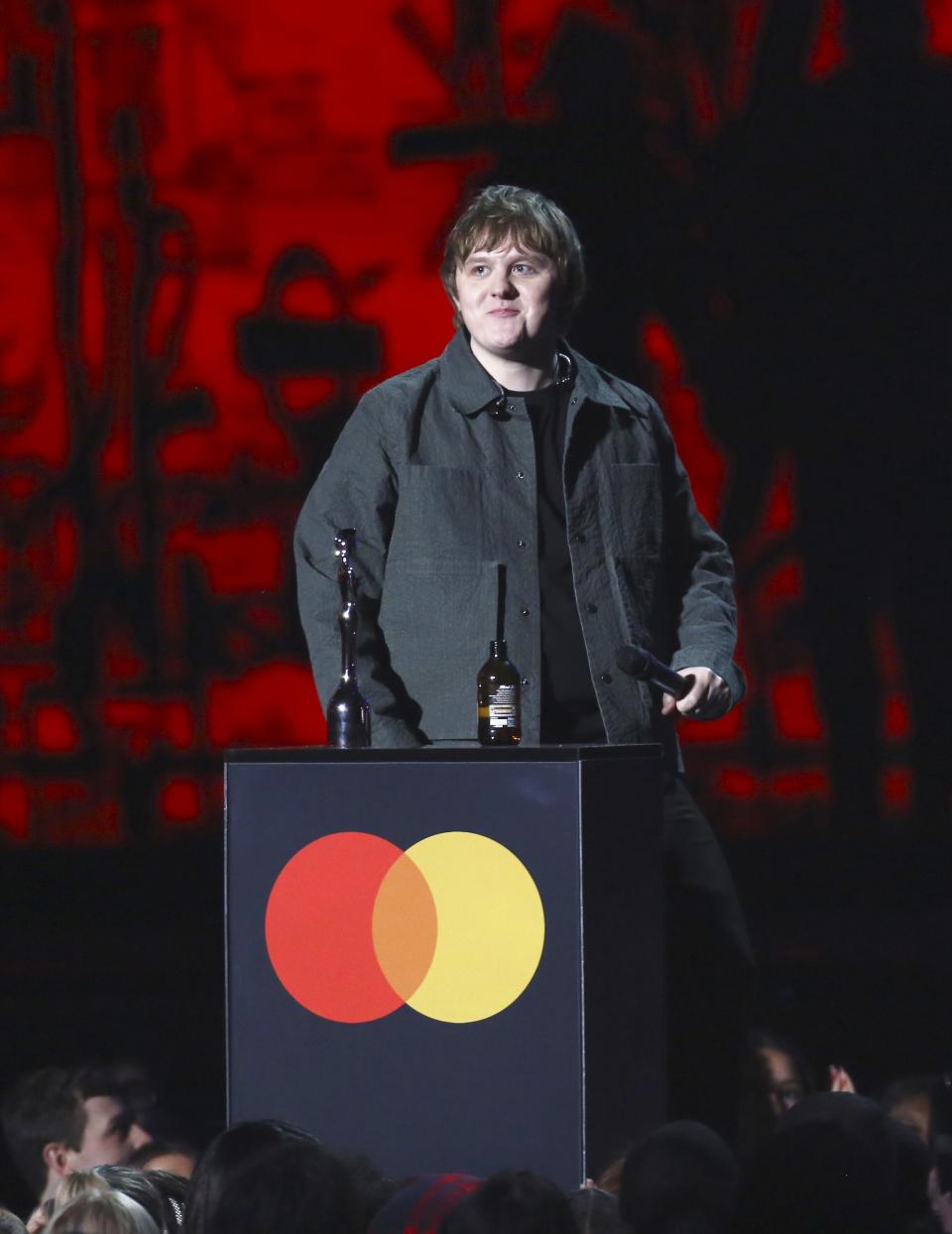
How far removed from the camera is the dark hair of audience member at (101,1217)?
73.5 inches

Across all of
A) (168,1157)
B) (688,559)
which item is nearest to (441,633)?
(688,559)

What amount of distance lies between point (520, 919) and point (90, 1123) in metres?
1.23

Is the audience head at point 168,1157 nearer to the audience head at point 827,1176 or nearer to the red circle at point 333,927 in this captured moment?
the red circle at point 333,927

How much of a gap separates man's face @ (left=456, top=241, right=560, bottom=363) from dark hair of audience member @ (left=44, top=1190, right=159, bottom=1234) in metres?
1.47

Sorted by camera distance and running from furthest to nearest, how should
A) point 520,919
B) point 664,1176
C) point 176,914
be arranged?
point 176,914 < point 520,919 < point 664,1176

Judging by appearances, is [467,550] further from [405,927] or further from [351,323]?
[351,323]

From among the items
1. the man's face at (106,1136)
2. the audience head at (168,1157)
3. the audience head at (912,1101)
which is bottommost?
the man's face at (106,1136)

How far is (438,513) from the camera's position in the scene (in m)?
2.87

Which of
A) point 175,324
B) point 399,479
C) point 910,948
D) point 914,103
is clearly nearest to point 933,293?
point 914,103

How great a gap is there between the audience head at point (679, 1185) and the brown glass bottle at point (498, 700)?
2.67ft

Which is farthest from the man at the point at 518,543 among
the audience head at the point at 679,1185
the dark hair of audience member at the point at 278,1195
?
the dark hair of audience member at the point at 278,1195

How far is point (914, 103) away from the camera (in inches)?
193

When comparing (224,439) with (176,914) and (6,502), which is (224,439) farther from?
(176,914)

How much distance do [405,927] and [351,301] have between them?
2.79 m
